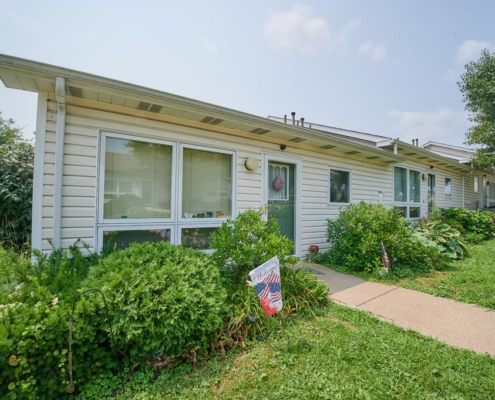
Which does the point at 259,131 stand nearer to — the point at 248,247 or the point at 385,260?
the point at 248,247

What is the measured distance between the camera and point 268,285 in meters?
2.52

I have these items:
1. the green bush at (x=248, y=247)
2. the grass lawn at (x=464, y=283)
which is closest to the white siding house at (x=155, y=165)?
the green bush at (x=248, y=247)

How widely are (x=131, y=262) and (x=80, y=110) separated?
2161mm

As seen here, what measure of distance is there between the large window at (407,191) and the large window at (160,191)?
581 centimetres

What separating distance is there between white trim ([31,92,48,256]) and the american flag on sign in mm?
2513

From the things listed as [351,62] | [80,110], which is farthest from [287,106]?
[80,110]

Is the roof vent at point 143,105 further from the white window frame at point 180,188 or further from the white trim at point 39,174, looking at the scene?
the white trim at point 39,174

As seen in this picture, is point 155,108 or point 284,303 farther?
point 155,108

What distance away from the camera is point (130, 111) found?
10.9ft

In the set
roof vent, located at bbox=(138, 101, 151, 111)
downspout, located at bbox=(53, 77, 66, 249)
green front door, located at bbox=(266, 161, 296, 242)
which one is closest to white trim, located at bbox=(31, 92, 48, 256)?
downspout, located at bbox=(53, 77, 66, 249)

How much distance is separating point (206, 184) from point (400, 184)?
21.3 ft

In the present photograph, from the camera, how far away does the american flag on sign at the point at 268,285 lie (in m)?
2.44

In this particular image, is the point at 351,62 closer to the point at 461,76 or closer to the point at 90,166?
the point at 90,166

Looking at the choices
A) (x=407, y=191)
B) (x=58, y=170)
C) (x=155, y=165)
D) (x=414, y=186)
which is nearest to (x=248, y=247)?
(x=155, y=165)
